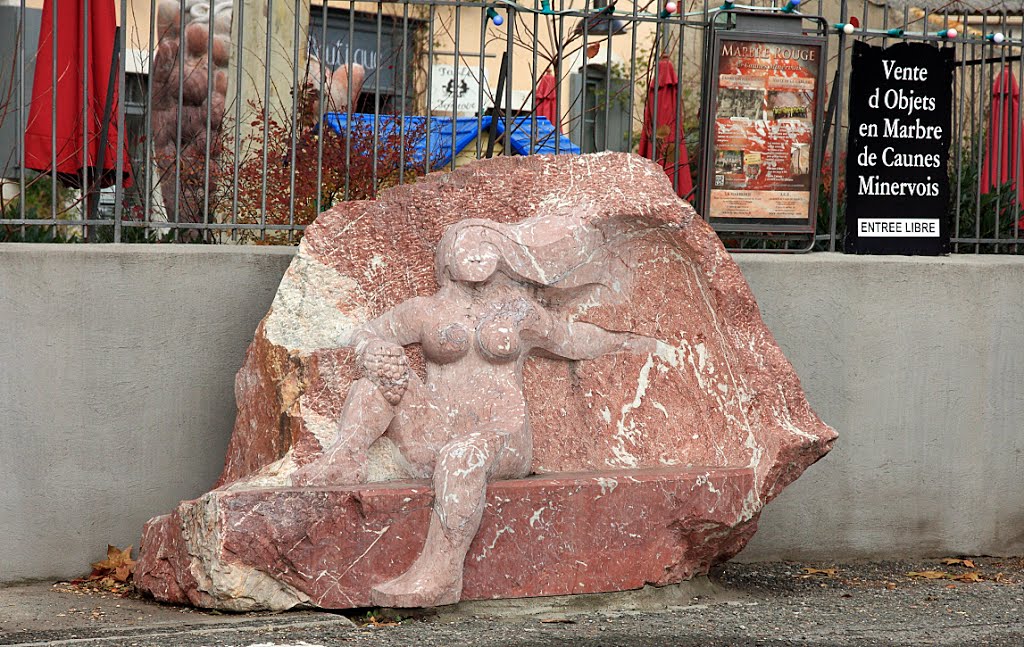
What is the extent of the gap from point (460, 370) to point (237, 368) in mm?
1204

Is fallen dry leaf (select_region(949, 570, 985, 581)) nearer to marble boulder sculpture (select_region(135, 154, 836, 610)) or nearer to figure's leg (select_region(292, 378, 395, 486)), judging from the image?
marble boulder sculpture (select_region(135, 154, 836, 610))

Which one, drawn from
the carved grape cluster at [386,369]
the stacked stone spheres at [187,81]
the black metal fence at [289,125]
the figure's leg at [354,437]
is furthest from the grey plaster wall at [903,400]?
the stacked stone spheres at [187,81]

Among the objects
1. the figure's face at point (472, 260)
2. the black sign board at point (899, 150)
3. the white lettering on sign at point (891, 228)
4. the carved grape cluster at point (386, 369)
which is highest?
the black sign board at point (899, 150)

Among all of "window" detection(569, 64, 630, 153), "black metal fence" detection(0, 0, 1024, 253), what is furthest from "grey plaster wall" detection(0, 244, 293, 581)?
"window" detection(569, 64, 630, 153)

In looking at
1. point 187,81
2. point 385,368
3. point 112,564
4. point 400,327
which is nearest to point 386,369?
point 385,368

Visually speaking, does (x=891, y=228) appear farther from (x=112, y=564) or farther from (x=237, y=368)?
(x=112, y=564)

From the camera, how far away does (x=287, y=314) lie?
5328 millimetres

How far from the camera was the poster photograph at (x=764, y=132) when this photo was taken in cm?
661

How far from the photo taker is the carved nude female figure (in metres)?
4.98

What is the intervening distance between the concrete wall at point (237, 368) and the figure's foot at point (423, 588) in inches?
56.0

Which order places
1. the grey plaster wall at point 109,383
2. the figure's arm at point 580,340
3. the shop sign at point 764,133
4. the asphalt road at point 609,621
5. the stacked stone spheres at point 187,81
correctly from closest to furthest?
the asphalt road at point 609,621 → the figure's arm at point 580,340 → the grey plaster wall at point 109,383 → the shop sign at point 764,133 → the stacked stone spheres at point 187,81

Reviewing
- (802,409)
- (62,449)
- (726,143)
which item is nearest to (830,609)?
(802,409)

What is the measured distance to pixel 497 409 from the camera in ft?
17.0

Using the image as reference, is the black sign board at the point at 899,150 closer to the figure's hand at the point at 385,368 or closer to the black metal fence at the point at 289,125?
the black metal fence at the point at 289,125
